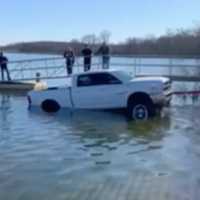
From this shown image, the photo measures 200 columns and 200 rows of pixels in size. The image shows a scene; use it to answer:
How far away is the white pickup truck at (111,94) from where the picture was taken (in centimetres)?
1828

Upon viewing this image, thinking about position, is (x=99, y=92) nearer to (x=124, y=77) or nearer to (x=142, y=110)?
(x=124, y=77)

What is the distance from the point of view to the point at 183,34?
46.9 metres

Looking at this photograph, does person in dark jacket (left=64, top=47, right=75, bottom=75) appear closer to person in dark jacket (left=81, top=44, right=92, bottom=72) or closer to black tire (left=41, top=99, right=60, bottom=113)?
person in dark jacket (left=81, top=44, right=92, bottom=72)

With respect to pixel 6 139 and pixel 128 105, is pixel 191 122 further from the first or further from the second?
pixel 6 139

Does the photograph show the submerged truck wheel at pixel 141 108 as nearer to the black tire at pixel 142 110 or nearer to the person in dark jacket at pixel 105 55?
the black tire at pixel 142 110

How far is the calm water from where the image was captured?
929 cm

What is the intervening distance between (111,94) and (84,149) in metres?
6.47

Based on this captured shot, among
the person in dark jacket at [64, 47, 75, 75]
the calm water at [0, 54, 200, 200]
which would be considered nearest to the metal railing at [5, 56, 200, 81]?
the person in dark jacket at [64, 47, 75, 75]

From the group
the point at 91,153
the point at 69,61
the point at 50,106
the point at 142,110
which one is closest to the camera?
the point at 91,153

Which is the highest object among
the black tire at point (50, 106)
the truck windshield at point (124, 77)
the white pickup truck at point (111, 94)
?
the truck windshield at point (124, 77)

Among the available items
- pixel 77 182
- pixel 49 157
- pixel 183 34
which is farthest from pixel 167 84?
pixel 183 34

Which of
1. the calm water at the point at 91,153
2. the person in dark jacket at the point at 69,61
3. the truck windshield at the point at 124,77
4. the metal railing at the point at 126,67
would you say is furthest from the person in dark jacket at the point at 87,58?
the truck windshield at the point at 124,77

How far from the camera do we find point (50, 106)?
20719mm

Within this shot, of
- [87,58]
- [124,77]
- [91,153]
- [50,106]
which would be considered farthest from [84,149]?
[87,58]
